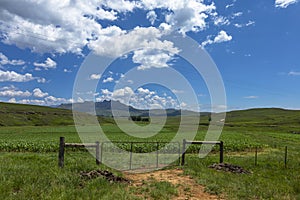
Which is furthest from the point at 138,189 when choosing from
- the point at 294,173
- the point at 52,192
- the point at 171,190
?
the point at 294,173

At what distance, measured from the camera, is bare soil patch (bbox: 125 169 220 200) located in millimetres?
9195

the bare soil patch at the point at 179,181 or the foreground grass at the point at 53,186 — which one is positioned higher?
the foreground grass at the point at 53,186

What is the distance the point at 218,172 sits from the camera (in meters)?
13.0

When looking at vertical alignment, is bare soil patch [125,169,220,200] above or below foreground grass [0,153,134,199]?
below

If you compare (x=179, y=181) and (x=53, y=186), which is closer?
(x=53, y=186)

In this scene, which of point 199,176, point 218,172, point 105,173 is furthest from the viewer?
point 218,172

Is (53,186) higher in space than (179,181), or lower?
higher

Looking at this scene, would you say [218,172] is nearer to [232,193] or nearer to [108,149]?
[232,193]

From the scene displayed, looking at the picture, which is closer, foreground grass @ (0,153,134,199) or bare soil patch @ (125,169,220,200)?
foreground grass @ (0,153,134,199)

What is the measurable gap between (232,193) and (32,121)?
14345 centimetres

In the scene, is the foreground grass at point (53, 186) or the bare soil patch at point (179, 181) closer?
the foreground grass at point (53, 186)

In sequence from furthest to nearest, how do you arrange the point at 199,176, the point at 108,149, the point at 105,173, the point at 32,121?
the point at 32,121 → the point at 108,149 → the point at 199,176 → the point at 105,173

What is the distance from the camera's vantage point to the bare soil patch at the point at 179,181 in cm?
920

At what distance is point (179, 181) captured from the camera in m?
11.0
